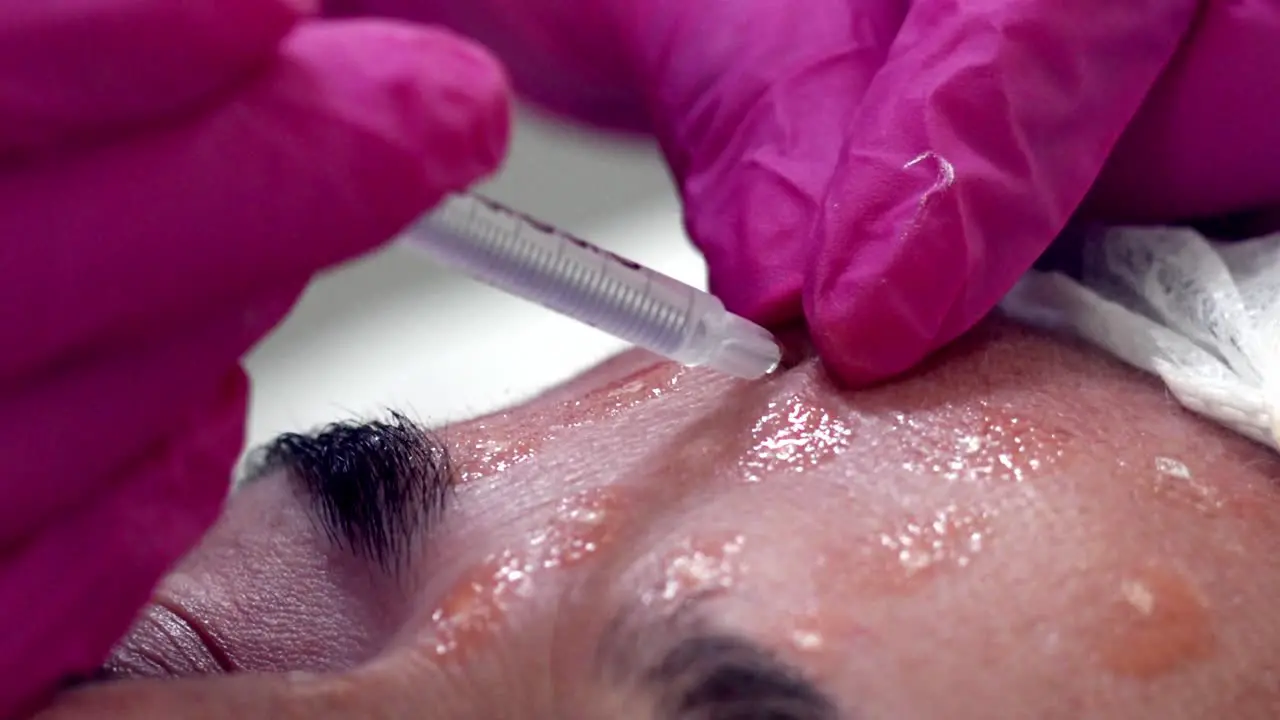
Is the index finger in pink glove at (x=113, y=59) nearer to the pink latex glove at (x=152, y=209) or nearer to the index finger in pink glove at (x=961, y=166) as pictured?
the pink latex glove at (x=152, y=209)

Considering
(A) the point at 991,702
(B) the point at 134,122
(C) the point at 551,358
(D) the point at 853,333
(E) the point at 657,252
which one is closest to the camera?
(B) the point at 134,122

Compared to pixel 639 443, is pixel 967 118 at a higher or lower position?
higher

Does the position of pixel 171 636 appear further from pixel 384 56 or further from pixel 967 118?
pixel 967 118

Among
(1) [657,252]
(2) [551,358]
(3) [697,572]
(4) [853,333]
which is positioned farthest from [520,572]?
(1) [657,252]

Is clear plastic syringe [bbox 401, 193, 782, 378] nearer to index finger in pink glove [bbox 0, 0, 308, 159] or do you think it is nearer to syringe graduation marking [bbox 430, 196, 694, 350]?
syringe graduation marking [bbox 430, 196, 694, 350]

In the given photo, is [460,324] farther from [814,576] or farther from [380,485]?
[814,576]

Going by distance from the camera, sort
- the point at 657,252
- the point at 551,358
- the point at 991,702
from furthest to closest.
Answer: the point at 657,252, the point at 551,358, the point at 991,702

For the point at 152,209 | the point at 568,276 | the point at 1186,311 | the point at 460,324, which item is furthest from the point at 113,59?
the point at 460,324
